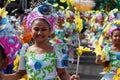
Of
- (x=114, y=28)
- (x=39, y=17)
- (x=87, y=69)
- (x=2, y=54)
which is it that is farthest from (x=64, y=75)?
(x=87, y=69)

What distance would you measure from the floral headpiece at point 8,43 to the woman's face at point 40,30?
Answer: 633mm

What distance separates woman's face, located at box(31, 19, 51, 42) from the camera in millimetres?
4828

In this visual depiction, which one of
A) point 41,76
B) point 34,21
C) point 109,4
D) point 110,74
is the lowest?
point 109,4

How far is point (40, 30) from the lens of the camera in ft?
16.0

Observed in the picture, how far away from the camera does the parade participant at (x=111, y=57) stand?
20.7ft

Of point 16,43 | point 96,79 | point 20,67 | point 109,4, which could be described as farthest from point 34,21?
point 109,4

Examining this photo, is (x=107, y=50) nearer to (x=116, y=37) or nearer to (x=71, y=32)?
(x=116, y=37)

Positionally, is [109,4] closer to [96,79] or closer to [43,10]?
[96,79]

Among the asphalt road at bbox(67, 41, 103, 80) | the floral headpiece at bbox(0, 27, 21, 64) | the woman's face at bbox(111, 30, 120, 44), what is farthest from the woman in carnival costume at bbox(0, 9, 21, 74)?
the asphalt road at bbox(67, 41, 103, 80)

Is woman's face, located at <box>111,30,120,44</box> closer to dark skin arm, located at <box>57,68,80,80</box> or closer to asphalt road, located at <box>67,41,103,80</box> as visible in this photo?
dark skin arm, located at <box>57,68,80,80</box>

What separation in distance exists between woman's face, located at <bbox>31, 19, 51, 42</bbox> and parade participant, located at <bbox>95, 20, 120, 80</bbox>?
1.48 m

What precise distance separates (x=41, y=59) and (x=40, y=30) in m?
0.30

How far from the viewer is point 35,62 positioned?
4875 mm

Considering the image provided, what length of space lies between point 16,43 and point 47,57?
2.55ft
